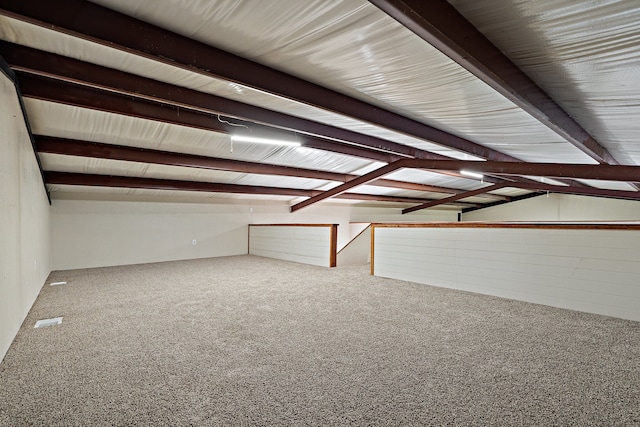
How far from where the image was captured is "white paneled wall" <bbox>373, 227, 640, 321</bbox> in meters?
3.12

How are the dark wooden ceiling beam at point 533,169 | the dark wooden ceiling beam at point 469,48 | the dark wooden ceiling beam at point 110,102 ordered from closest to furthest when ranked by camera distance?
the dark wooden ceiling beam at point 469,48 < the dark wooden ceiling beam at point 110,102 < the dark wooden ceiling beam at point 533,169

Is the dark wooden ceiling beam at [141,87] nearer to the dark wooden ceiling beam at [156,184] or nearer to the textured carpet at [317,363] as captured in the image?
the textured carpet at [317,363]

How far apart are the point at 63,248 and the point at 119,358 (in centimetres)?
523

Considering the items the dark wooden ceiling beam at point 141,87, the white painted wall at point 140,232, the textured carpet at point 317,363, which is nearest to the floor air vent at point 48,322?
the textured carpet at point 317,363

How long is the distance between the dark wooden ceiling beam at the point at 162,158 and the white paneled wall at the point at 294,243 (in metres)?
1.18

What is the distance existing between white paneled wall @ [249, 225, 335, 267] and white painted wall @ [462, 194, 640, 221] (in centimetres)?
987

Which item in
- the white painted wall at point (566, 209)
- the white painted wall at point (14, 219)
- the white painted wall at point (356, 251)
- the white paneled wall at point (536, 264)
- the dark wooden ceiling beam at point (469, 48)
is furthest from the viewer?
the white painted wall at point (566, 209)

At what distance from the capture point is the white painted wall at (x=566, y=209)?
10.3 metres

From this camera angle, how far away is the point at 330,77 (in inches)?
103

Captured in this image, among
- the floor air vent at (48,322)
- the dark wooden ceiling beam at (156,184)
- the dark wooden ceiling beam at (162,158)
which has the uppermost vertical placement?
the dark wooden ceiling beam at (162,158)

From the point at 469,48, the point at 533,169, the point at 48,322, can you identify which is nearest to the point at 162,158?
the point at 48,322

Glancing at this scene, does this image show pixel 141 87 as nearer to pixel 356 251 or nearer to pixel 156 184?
pixel 156 184

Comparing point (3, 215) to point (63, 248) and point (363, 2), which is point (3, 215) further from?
point (63, 248)

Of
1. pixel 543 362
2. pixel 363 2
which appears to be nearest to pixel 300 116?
pixel 363 2
